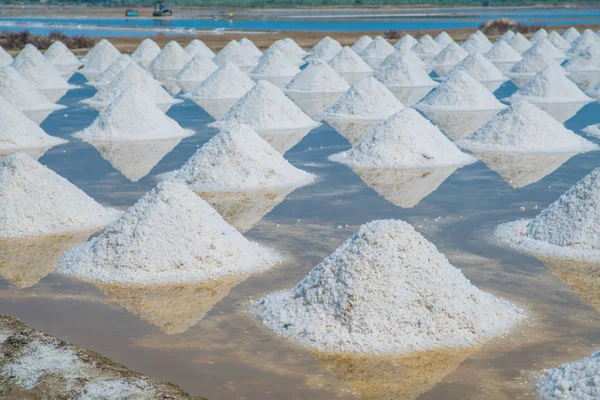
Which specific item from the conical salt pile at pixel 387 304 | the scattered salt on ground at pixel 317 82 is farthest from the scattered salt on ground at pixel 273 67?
the conical salt pile at pixel 387 304

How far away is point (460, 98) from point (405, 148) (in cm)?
528

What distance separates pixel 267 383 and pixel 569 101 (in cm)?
1327

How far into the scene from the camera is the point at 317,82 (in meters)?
Result: 18.6

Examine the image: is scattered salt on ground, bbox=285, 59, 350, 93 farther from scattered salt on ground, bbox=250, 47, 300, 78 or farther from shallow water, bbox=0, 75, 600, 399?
shallow water, bbox=0, 75, 600, 399

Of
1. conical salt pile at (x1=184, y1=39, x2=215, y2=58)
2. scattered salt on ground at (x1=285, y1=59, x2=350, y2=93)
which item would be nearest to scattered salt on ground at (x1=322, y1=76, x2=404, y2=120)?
scattered salt on ground at (x1=285, y1=59, x2=350, y2=93)

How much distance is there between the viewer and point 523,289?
21.4ft

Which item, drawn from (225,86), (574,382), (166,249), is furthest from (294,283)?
(225,86)

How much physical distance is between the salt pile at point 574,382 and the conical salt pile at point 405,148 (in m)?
6.07

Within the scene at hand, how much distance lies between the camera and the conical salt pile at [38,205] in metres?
8.04

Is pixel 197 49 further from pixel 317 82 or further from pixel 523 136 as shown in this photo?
pixel 523 136

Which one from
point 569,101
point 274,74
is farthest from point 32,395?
point 274,74

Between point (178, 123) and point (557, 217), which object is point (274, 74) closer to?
point (178, 123)

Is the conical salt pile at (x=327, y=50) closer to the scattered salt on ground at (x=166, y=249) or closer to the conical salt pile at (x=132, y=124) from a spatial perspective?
Answer: the conical salt pile at (x=132, y=124)

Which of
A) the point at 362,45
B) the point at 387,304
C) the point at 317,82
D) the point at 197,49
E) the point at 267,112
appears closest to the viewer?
the point at 387,304
